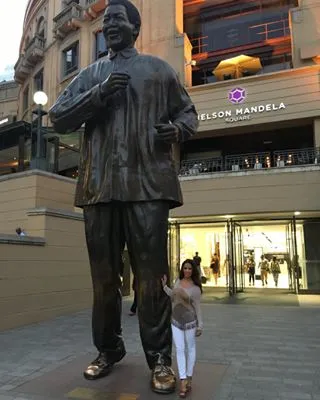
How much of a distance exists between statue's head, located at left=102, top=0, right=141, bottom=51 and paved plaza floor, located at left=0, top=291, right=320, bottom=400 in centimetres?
314

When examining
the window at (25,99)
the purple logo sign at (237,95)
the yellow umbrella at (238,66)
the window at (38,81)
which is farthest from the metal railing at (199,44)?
the window at (25,99)

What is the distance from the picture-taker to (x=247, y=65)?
2286 centimetres

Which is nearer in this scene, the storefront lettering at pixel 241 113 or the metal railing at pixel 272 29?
the storefront lettering at pixel 241 113

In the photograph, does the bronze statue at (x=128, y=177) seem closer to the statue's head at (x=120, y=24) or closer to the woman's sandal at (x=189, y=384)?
the statue's head at (x=120, y=24)

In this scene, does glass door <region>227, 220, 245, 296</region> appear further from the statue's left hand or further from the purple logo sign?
the statue's left hand

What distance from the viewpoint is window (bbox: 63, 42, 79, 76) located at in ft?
92.1

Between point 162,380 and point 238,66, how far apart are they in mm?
20923

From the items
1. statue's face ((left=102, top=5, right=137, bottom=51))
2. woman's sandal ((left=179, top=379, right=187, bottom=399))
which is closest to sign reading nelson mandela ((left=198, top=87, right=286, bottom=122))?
statue's face ((left=102, top=5, right=137, bottom=51))

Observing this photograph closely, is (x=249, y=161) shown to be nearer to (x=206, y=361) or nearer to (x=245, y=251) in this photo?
(x=245, y=251)

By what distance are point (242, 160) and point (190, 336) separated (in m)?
17.8

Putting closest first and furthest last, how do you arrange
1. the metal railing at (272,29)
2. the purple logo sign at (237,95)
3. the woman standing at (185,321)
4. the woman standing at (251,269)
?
the woman standing at (185,321), the woman standing at (251,269), the purple logo sign at (237,95), the metal railing at (272,29)

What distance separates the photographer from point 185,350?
4316mm

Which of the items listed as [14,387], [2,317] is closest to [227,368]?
[14,387]

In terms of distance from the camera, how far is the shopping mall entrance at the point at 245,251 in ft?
60.4
